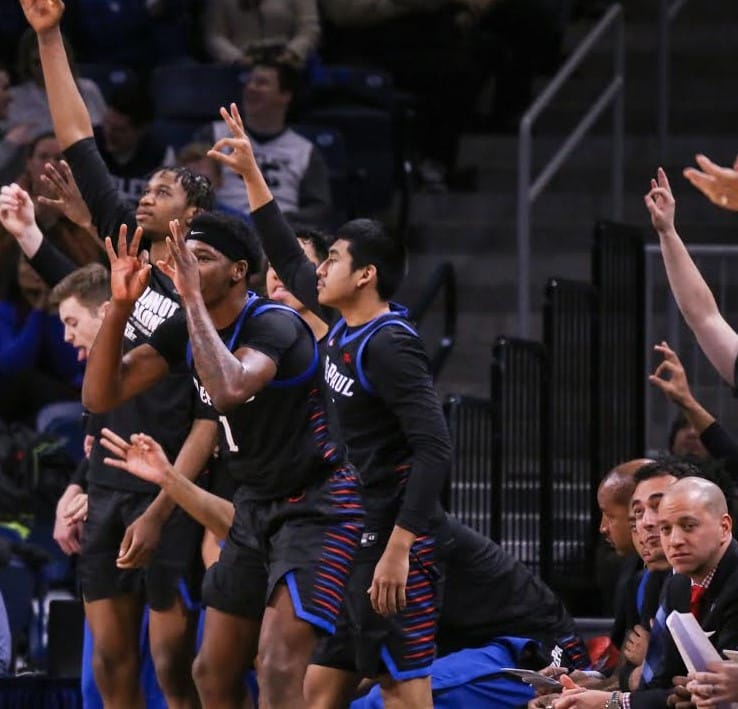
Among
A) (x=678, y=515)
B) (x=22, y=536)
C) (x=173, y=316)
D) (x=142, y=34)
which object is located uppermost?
(x=142, y=34)

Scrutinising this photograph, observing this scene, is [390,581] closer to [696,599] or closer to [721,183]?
[696,599]

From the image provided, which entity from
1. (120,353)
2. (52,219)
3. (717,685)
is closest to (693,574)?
(717,685)

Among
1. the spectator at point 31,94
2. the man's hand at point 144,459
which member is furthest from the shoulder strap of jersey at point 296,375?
the spectator at point 31,94

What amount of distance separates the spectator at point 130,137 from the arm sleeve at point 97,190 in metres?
3.62

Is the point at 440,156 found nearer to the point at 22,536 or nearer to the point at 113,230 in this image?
the point at 22,536

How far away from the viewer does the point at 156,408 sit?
22.2 feet

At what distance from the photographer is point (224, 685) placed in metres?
5.97

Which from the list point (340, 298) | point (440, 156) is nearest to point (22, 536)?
point (340, 298)

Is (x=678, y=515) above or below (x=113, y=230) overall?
Answer: below

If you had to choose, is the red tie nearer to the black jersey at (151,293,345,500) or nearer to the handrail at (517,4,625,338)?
the black jersey at (151,293,345,500)

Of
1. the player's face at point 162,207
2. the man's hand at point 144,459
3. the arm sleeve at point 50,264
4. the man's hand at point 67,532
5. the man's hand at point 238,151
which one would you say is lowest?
the man's hand at point 67,532

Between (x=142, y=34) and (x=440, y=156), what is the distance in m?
1.81

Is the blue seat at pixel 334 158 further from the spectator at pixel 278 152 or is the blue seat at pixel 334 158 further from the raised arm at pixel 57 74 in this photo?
the raised arm at pixel 57 74

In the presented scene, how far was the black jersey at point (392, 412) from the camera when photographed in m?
6.05
